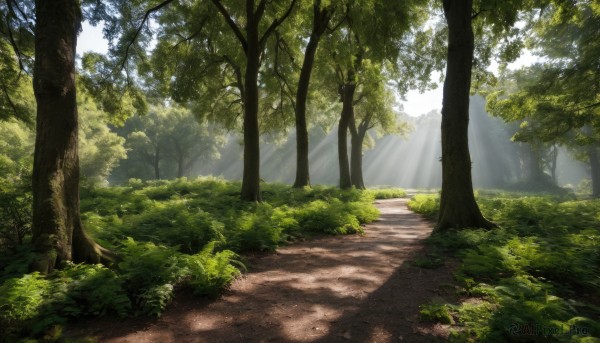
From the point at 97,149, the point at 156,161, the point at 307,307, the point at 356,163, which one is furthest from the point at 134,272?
the point at 156,161

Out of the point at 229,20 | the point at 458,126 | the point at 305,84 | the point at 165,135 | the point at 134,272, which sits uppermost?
the point at 165,135

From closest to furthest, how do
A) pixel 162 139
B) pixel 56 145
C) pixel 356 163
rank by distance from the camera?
pixel 56 145, pixel 356 163, pixel 162 139

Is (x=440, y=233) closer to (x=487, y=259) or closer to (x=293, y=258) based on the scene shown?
(x=487, y=259)

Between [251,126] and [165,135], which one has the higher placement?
[165,135]

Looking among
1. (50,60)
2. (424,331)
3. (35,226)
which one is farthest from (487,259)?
(50,60)

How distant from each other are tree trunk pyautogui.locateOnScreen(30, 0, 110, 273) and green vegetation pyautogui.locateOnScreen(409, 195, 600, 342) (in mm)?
4984

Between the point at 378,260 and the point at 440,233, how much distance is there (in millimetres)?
2440

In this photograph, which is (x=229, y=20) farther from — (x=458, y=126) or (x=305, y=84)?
(x=458, y=126)

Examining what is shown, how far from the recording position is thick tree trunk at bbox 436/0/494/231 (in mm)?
8148

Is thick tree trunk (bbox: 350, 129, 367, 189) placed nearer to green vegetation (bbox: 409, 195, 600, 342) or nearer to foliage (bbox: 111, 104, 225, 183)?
green vegetation (bbox: 409, 195, 600, 342)

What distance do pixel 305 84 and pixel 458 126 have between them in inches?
398

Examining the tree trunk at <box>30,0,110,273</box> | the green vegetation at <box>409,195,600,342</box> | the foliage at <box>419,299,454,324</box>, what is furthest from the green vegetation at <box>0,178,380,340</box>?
the green vegetation at <box>409,195,600,342</box>

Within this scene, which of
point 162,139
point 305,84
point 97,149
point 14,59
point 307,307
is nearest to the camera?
point 307,307

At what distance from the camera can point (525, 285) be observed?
371 centimetres
